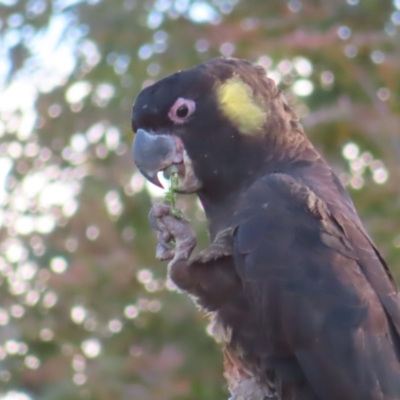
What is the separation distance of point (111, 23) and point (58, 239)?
4.20 feet

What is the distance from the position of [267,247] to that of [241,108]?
25.3 inches

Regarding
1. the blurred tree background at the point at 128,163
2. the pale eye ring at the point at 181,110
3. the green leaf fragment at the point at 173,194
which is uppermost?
the pale eye ring at the point at 181,110

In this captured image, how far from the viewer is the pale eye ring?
11.4ft

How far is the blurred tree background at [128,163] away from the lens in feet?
15.9

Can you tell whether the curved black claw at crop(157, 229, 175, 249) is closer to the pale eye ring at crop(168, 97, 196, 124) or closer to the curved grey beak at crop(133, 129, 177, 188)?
the curved grey beak at crop(133, 129, 177, 188)

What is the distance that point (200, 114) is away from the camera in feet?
11.5

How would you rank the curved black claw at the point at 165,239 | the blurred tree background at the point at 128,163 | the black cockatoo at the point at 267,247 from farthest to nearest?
the blurred tree background at the point at 128,163 → the curved black claw at the point at 165,239 → the black cockatoo at the point at 267,247

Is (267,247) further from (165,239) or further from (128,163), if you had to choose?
(128,163)

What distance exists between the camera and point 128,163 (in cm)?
526

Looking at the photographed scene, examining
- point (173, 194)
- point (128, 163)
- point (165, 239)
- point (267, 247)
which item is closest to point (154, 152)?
point (173, 194)

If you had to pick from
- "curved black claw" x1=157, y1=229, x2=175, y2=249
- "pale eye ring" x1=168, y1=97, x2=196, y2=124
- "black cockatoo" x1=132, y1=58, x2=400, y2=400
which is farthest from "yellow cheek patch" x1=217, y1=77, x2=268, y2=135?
"curved black claw" x1=157, y1=229, x2=175, y2=249

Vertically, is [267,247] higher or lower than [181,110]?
lower

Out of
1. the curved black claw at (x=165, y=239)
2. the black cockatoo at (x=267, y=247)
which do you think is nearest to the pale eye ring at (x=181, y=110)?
the black cockatoo at (x=267, y=247)

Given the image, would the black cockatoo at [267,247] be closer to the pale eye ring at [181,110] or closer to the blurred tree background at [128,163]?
the pale eye ring at [181,110]
